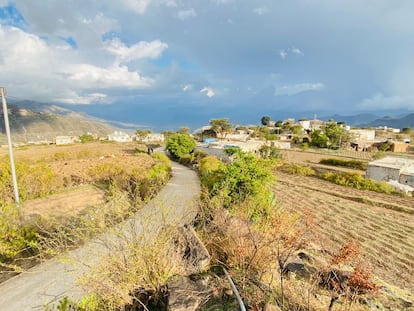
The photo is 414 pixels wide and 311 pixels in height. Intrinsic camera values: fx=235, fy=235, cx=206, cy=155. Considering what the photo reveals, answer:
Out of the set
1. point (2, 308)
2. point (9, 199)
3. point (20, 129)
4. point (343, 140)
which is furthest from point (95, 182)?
point (20, 129)

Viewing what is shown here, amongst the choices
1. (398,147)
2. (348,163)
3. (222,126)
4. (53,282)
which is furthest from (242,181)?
(222,126)

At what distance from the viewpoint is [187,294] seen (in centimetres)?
352

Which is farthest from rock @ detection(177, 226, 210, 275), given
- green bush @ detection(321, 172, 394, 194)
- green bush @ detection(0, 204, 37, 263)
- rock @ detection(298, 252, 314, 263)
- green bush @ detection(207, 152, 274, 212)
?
green bush @ detection(321, 172, 394, 194)

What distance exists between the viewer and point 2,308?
4844 millimetres

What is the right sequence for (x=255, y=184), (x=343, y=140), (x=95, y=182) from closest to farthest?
(x=255, y=184) → (x=95, y=182) → (x=343, y=140)

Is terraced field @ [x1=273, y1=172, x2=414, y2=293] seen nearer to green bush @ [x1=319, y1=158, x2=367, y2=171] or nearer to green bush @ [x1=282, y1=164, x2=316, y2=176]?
green bush @ [x1=282, y1=164, x2=316, y2=176]

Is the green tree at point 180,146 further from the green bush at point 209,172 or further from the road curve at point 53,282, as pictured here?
the road curve at point 53,282

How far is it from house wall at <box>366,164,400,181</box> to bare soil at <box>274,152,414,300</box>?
3799 millimetres

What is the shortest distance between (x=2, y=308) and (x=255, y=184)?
711 cm

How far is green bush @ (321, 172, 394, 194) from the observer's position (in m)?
17.0

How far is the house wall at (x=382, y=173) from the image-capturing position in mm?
18828

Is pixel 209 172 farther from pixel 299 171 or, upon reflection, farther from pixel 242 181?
pixel 299 171

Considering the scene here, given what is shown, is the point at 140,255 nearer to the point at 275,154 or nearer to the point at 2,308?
the point at 2,308

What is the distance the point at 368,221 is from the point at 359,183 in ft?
29.0
